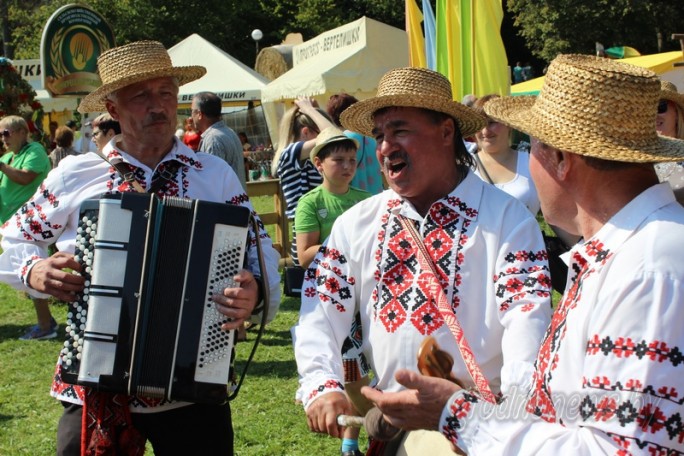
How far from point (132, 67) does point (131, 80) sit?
0.23 feet

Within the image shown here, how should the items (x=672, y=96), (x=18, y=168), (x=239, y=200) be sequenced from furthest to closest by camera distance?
(x=18, y=168) → (x=672, y=96) → (x=239, y=200)

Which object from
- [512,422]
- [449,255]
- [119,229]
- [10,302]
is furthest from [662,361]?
[10,302]

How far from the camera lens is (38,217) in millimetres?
3619

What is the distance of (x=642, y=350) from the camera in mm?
1822

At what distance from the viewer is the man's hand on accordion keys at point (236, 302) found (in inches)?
129

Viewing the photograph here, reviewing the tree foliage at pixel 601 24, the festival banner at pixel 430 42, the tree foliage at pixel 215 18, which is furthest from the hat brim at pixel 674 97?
the tree foliage at pixel 215 18

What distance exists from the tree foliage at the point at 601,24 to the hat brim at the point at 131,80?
92.3ft

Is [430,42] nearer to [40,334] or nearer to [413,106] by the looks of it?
[40,334]

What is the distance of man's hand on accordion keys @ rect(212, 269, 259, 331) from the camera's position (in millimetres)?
3279

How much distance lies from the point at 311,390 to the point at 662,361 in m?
1.47

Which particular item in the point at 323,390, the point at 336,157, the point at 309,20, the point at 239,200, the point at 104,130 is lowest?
the point at 323,390

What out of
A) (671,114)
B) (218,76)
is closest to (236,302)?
(671,114)

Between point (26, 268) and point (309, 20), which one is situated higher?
point (309, 20)

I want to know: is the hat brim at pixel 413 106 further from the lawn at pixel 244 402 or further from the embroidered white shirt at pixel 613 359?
the lawn at pixel 244 402
